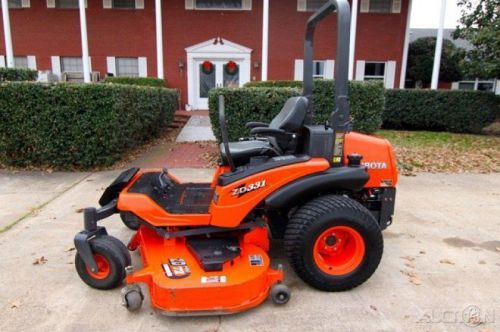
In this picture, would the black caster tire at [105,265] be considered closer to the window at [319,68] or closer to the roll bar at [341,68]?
the roll bar at [341,68]

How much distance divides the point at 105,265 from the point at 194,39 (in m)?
14.5

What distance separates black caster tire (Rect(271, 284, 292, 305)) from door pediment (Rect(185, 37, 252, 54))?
14462mm

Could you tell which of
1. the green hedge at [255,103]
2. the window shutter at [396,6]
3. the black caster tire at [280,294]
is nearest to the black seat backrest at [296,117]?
the black caster tire at [280,294]

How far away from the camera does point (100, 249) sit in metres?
2.92

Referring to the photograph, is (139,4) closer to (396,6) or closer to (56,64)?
(56,64)

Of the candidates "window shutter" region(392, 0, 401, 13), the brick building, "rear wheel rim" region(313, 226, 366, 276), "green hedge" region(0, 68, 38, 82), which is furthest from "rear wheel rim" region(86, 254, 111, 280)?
"window shutter" region(392, 0, 401, 13)

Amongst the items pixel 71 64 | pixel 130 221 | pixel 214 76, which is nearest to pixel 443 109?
pixel 214 76

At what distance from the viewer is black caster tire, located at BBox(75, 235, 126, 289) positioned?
2918 mm

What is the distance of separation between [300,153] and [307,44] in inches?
47.0

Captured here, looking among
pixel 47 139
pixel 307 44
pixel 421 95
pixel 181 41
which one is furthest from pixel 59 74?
pixel 307 44

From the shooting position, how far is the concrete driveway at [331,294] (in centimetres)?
263

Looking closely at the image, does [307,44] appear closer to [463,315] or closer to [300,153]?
[300,153]

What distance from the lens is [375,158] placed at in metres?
3.29

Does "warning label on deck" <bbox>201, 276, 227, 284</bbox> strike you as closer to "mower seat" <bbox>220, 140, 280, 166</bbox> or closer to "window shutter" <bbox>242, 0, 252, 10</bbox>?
"mower seat" <bbox>220, 140, 280, 166</bbox>
